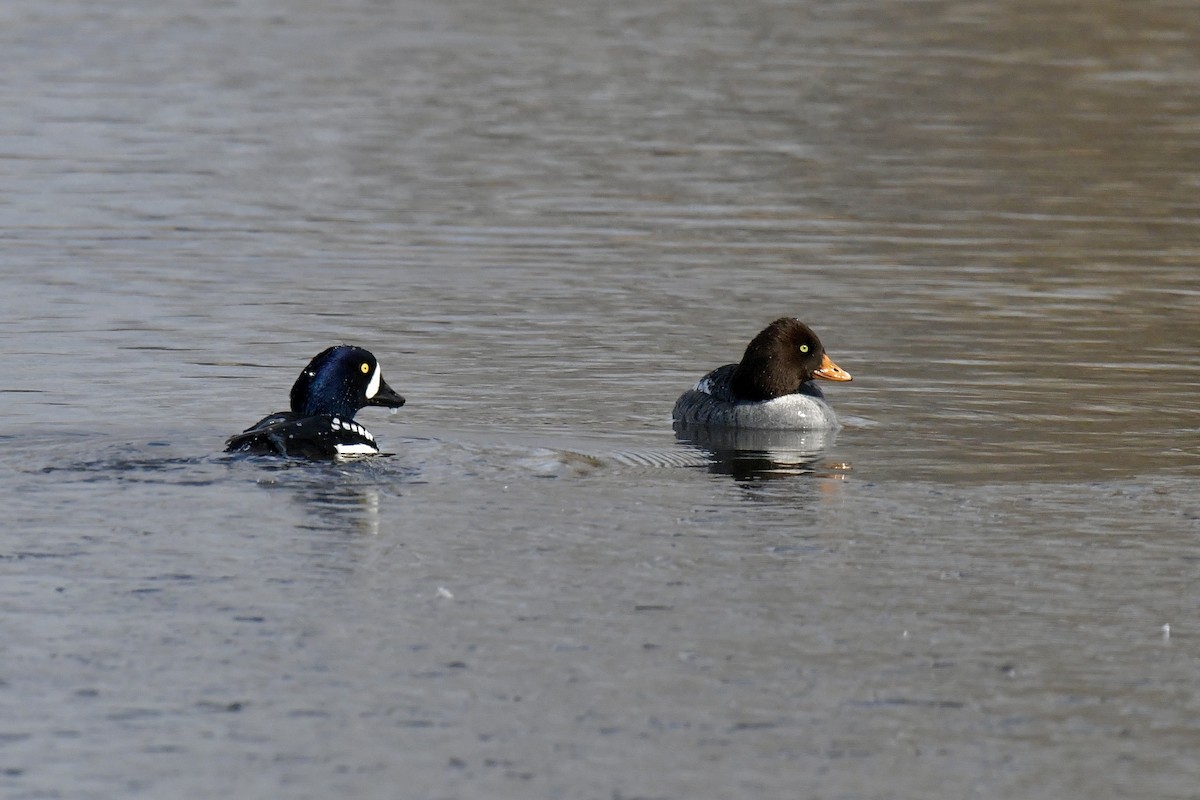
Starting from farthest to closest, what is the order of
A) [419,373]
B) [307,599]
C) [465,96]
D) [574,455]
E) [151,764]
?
[465,96], [419,373], [574,455], [307,599], [151,764]

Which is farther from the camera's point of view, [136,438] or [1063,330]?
[1063,330]

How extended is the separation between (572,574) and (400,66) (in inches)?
1011

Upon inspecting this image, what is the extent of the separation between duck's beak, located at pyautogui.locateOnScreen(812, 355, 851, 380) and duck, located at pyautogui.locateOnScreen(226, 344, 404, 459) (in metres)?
3.13

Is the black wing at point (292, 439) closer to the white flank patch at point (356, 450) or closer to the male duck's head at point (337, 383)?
the white flank patch at point (356, 450)

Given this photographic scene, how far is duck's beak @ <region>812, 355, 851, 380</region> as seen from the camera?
1399 cm

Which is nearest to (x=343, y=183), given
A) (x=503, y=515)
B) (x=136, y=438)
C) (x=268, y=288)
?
(x=268, y=288)

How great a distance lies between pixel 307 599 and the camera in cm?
848

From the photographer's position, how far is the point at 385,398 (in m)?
12.3

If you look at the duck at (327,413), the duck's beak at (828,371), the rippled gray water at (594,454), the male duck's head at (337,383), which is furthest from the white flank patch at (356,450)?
the duck's beak at (828,371)

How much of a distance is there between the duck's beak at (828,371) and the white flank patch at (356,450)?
3.72 m

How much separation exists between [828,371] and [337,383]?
3711 millimetres

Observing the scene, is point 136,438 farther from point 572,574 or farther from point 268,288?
point 268,288

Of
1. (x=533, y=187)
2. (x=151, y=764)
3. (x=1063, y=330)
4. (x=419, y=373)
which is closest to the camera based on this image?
(x=151, y=764)

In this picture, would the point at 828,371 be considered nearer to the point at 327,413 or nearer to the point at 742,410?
the point at 742,410
